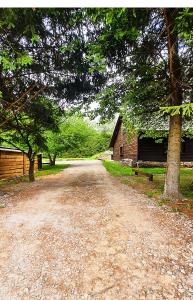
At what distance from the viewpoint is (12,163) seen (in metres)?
18.0

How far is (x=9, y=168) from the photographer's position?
17453 mm

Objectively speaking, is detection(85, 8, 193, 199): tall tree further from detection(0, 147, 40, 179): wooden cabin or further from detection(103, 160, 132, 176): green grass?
detection(0, 147, 40, 179): wooden cabin

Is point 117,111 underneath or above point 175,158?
above

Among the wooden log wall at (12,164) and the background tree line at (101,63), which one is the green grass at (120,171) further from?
the background tree line at (101,63)

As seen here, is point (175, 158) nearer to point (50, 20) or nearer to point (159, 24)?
point (159, 24)

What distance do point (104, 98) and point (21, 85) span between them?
10.8ft

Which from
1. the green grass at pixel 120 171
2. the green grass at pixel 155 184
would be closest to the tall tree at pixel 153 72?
the green grass at pixel 155 184

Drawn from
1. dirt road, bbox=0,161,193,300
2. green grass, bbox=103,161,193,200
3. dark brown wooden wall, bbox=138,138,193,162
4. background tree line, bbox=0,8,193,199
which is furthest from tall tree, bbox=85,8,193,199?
dark brown wooden wall, bbox=138,138,193,162

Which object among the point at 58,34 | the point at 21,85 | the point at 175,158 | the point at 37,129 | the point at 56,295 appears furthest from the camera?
the point at 37,129

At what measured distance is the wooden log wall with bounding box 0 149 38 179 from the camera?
54.3ft

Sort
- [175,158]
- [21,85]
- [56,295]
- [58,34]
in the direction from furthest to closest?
1. [21,85]
2. [175,158]
3. [58,34]
4. [56,295]

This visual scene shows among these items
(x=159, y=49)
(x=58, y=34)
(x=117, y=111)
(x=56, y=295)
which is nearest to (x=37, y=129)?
(x=117, y=111)

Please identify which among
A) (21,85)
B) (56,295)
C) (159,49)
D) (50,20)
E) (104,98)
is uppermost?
(50,20)

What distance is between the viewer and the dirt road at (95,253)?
3.38m
